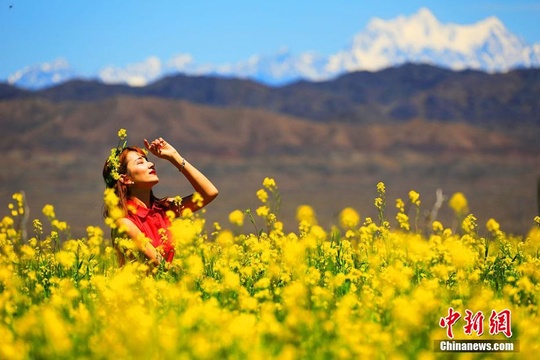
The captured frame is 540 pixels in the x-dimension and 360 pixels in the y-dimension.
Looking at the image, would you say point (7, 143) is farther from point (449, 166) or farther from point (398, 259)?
point (398, 259)

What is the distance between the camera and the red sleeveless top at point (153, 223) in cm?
481

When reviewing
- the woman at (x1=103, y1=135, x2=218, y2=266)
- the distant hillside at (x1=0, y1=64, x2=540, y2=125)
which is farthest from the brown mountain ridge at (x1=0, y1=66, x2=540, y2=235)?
the woman at (x1=103, y1=135, x2=218, y2=266)

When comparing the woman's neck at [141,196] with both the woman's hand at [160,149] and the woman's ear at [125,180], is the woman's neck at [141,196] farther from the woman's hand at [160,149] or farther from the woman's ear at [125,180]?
the woman's hand at [160,149]

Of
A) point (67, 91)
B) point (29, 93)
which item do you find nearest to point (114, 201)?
point (29, 93)

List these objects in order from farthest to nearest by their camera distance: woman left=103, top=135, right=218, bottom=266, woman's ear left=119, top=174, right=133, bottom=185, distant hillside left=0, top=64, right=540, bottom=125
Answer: distant hillside left=0, top=64, right=540, bottom=125, woman's ear left=119, top=174, right=133, bottom=185, woman left=103, top=135, right=218, bottom=266

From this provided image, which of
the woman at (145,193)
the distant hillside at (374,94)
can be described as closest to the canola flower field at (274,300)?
the woman at (145,193)

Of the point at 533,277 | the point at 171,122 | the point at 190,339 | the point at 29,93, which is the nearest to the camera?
the point at 190,339

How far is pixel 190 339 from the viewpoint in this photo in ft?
10.2

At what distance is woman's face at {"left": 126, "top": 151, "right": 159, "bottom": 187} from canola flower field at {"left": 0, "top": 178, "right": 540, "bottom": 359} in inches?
17.1

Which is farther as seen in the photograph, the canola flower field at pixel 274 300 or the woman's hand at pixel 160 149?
the woman's hand at pixel 160 149

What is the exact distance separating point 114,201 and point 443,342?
1.71 m

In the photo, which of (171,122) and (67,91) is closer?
(171,122)

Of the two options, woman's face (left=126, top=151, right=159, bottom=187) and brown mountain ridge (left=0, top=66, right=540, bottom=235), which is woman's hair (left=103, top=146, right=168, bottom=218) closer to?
woman's face (left=126, top=151, right=159, bottom=187)

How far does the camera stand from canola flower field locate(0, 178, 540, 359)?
123 inches
